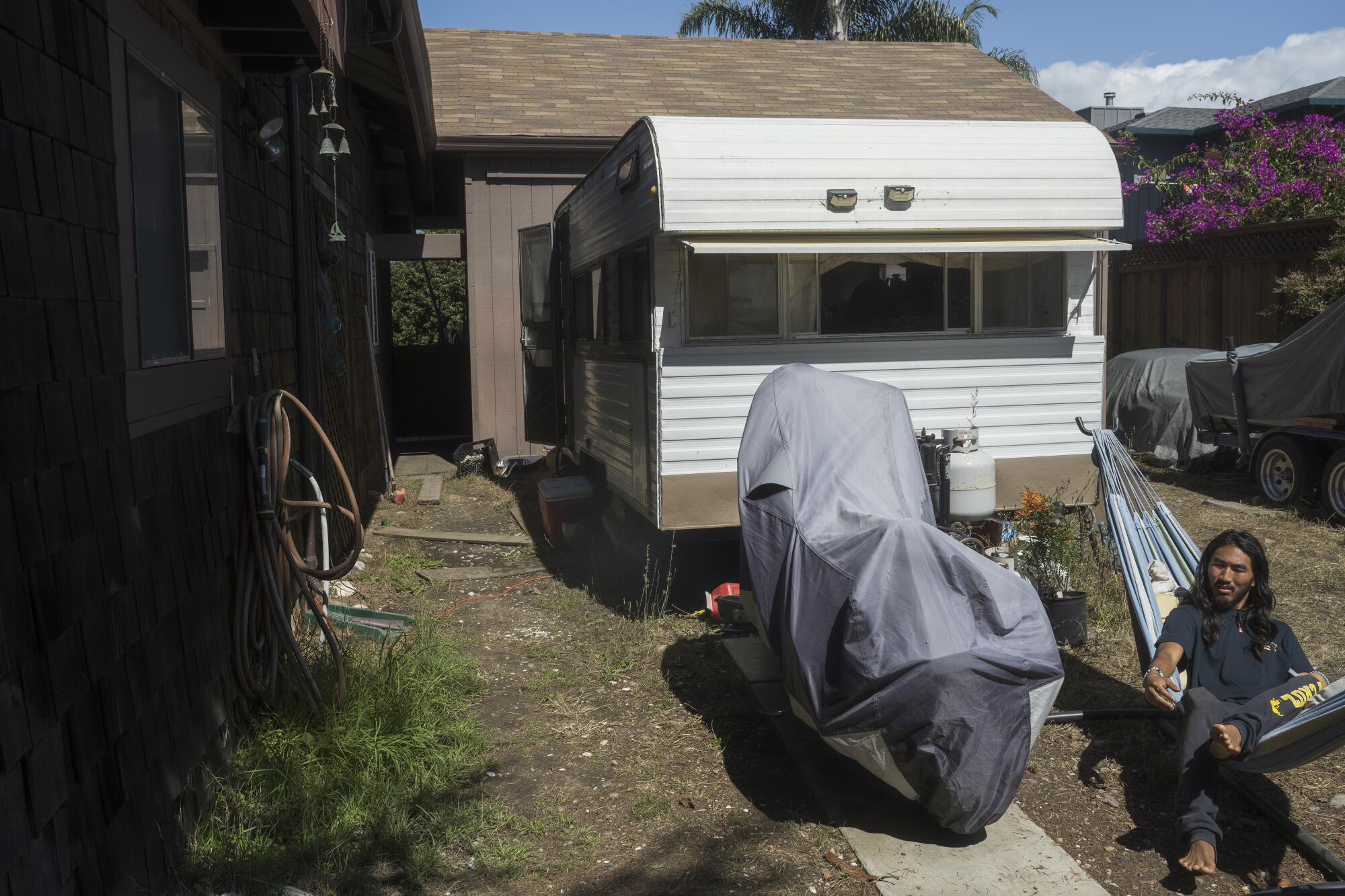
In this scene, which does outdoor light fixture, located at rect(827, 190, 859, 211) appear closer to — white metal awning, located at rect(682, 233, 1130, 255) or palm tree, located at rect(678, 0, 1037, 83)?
white metal awning, located at rect(682, 233, 1130, 255)

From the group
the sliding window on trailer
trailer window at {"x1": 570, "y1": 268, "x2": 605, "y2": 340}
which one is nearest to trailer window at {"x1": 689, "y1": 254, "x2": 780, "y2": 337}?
the sliding window on trailer

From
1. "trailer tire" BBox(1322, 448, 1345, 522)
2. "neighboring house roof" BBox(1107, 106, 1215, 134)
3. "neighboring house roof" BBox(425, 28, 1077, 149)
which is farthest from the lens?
"neighboring house roof" BBox(1107, 106, 1215, 134)

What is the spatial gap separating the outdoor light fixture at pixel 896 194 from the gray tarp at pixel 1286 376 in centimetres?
445

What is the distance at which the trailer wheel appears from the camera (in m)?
9.01

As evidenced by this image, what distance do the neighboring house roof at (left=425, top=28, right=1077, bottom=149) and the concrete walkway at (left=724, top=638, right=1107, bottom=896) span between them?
28.9ft

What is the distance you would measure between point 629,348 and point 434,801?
350cm

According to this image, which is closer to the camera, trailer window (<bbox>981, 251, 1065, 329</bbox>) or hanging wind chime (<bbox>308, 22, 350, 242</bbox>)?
hanging wind chime (<bbox>308, 22, 350, 242</bbox>)

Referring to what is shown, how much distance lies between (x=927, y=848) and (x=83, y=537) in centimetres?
274

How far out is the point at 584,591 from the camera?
7020mm

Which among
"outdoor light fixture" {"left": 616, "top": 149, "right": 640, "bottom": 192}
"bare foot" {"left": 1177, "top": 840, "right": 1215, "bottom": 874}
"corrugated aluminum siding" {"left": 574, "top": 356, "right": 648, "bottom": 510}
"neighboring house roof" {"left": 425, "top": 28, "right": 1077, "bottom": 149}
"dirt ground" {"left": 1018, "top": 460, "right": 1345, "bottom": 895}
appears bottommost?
"dirt ground" {"left": 1018, "top": 460, "right": 1345, "bottom": 895}

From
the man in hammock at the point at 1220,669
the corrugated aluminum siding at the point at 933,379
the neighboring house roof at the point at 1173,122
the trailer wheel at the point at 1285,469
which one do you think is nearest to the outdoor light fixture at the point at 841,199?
the corrugated aluminum siding at the point at 933,379

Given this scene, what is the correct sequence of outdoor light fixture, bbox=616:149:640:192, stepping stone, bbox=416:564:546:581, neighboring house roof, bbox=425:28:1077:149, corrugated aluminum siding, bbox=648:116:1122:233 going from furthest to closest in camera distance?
neighboring house roof, bbox=425:28:1077:149, stepping stone, bbox=416:564:546:581, outdoor light fixture, bbox=616:149:640:192, corrugated aluminum siding, bbox=648:116:1122:233

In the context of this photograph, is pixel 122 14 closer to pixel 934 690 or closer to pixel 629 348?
pixel 934 690

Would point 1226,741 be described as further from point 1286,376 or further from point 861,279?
point 1286,376
